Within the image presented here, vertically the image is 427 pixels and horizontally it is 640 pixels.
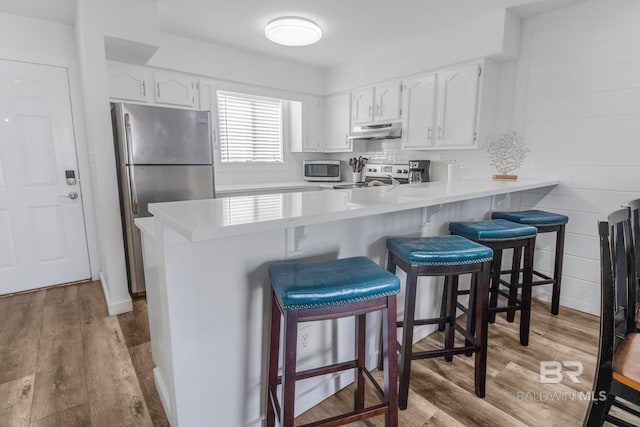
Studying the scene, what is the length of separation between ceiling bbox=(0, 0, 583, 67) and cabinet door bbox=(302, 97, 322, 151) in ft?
3.50

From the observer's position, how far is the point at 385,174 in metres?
3.97

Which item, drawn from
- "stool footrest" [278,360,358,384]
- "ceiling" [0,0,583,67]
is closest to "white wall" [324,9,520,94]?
"ceiling" [0,0,583,67]

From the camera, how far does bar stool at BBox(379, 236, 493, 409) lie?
1.46 metres

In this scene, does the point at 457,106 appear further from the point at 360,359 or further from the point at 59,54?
the point at 59,54

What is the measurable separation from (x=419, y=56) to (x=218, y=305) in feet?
10.6

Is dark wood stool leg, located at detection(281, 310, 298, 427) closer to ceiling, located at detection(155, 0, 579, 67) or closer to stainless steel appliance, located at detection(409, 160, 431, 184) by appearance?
ceiling, located at detection(155, 0, 579, 67)

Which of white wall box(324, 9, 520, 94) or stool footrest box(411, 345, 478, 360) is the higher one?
white wall box(324, 9, 520, 94)

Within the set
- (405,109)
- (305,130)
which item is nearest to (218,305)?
(405,109)

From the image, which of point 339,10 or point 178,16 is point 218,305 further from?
point 178,16

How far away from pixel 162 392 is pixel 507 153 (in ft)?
10.2

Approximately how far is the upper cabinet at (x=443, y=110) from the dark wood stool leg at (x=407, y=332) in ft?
6.92

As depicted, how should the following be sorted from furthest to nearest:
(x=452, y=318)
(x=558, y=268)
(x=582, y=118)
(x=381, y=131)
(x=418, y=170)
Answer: (x=381, y=131), (x=418, y=170), (x=582, y=118), (x=558, y=268), (x=452, y=318)

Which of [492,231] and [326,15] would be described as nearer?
[492,231]

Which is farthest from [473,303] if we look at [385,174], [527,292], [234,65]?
[234,65]
